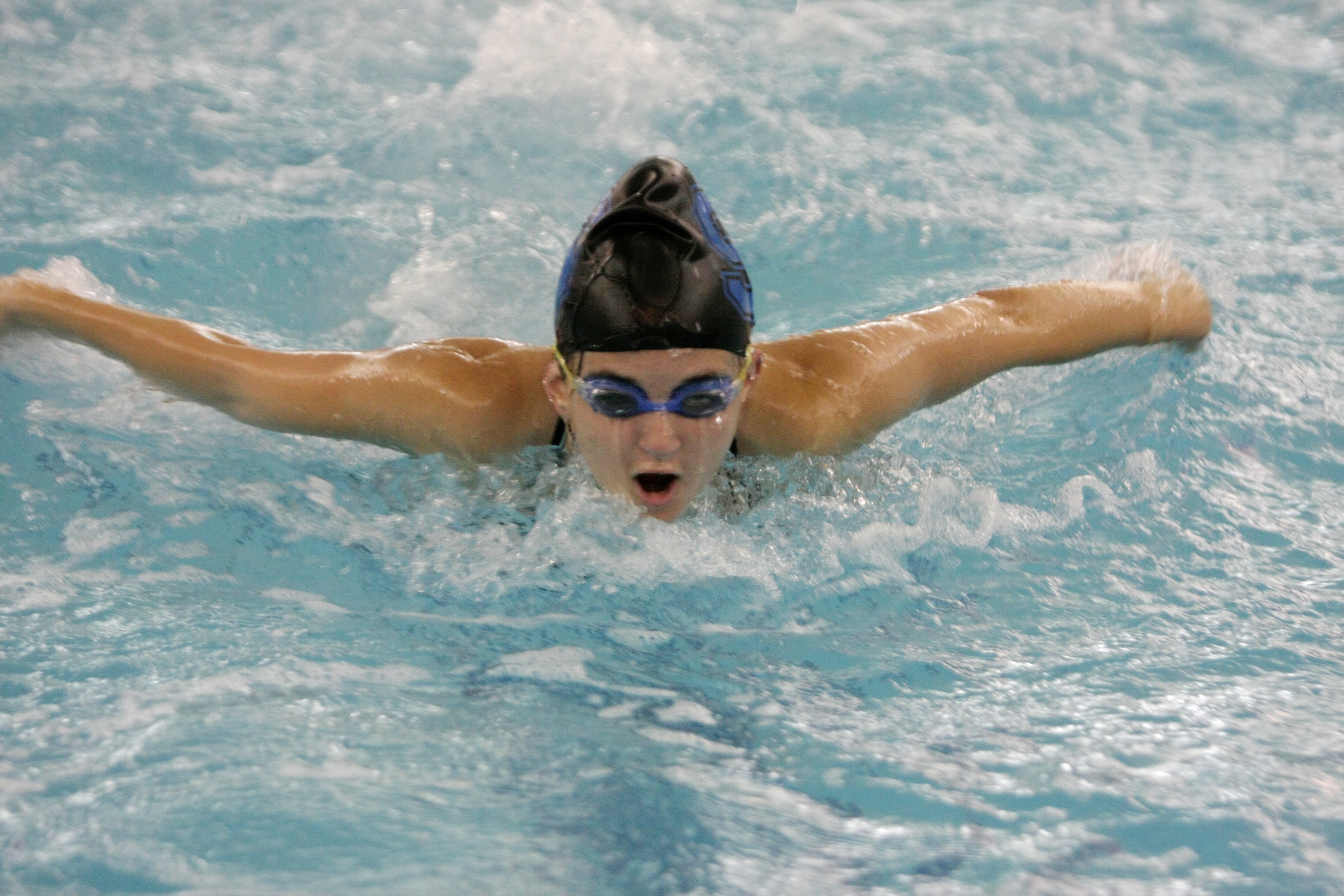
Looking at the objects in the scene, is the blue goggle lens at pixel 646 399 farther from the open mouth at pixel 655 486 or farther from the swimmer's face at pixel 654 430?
the open mouth at pixel 655 486

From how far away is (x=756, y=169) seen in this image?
5621mm

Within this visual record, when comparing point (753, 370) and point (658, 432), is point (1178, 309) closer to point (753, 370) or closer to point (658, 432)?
point (753, 370)

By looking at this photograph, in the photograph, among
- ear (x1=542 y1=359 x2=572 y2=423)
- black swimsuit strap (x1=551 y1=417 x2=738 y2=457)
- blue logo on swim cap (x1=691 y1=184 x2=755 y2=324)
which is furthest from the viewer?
black swimsuit strap (x1=551 y1=417 x2=738 y2=457)

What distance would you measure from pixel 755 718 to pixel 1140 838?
79 centimetres

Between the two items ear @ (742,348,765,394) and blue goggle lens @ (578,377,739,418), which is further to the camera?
ear @ (742,348,765,394)

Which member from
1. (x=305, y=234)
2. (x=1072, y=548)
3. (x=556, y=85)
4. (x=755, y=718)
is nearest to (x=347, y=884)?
(x=755, y=718)

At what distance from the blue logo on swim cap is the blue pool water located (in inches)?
19.4

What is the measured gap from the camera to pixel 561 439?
3145mm

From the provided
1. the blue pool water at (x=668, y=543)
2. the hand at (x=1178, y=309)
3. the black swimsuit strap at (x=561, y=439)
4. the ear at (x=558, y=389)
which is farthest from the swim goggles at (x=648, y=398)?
the hand at (x=1178, y=309)

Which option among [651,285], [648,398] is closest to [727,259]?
[651,285]

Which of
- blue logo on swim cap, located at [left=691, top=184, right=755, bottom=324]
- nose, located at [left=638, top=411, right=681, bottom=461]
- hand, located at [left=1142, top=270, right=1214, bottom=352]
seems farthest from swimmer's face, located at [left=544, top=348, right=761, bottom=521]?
hand, located at [left=1142, top=270, right=1214, bottom=352]

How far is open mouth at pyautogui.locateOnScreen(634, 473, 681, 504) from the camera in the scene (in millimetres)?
2955

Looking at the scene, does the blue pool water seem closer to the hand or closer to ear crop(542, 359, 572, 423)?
the hand

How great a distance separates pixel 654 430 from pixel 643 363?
0.52ft
